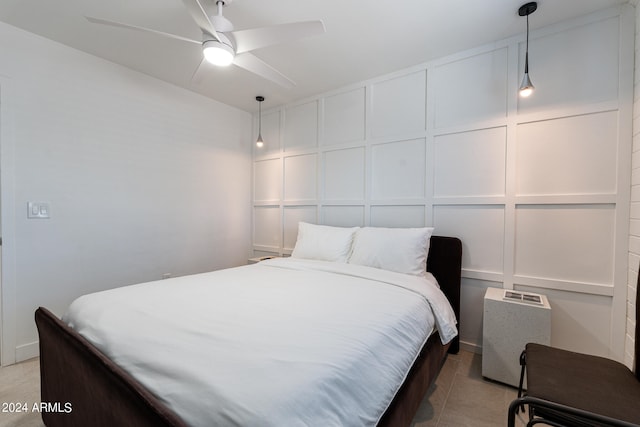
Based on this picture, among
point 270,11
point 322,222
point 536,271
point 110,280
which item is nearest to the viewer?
point 270,11

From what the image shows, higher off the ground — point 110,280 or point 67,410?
point 110,280

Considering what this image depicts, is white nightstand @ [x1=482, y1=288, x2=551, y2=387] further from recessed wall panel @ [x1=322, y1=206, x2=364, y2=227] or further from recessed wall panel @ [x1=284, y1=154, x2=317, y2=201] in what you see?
recessed wall panel @ [x1=284, y1=154, x2=317, y2=201]

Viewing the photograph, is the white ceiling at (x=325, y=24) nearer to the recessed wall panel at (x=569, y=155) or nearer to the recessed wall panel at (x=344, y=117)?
the recessed wall panel at (x=344, y=117)

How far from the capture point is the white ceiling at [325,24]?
74.0 inches

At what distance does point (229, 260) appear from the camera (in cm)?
374

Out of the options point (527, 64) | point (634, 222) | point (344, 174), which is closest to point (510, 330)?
point (634, 222)

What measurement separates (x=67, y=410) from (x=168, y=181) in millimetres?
2307

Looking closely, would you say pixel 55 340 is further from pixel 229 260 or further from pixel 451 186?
pixel 451 186

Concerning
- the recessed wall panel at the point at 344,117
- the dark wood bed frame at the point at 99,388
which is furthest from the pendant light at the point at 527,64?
the dark wood bed frame at the point at 99,388

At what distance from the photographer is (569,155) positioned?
2008 mm

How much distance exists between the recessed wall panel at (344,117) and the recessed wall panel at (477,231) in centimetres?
124

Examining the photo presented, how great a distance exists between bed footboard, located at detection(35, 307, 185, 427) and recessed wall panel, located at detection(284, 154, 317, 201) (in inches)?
99.1

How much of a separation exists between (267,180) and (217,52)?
87.7 inches

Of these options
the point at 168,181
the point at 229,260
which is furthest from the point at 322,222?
the point at 168,181
